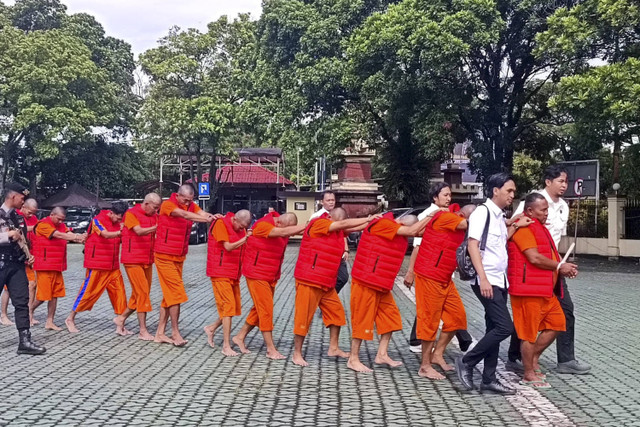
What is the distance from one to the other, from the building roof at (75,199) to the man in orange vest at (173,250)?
1252 inches

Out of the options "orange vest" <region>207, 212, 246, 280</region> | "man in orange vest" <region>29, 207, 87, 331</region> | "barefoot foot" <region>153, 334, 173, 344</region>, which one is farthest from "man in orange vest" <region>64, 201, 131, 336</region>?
"orange vest" <region>207, 212, 246, 280</region>

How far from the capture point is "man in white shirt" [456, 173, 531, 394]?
656cm

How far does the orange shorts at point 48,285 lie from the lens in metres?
9.96

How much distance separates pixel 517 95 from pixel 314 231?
67.7ft

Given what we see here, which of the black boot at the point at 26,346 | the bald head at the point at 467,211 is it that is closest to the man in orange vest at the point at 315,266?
the bald head at the point at 467,211

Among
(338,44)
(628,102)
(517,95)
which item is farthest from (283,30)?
(628,102)

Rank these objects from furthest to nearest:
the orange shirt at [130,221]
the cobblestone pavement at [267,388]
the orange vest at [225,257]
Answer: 1. the orange shirt at [130,221]
2. the orange vest at [225,257]
3. the cobblestone pavement at [267,388]

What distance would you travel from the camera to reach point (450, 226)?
279 inches

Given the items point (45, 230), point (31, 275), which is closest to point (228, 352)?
point (45, 230)

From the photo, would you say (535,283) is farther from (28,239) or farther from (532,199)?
(28,239)

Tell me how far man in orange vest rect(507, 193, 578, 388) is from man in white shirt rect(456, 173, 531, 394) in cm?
13

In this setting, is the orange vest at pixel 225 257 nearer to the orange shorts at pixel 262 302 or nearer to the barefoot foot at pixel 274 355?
the orange shorts at pixel 262 302

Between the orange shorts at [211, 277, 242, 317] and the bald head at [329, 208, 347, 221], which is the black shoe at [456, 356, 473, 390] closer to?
the bald head at [329, 208, 347, 221]

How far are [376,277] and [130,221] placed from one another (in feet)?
11.1
